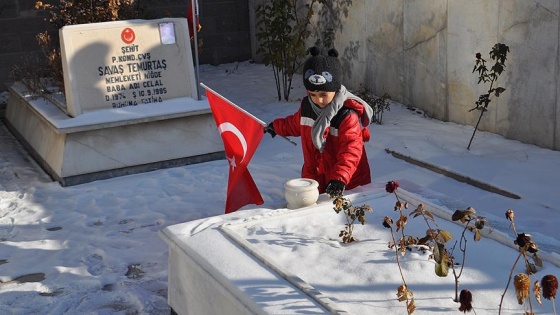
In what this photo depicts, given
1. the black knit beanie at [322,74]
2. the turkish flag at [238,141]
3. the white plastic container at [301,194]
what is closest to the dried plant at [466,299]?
the white plastic container at [301,194]

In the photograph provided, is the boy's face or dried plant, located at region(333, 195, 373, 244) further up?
the boy's face

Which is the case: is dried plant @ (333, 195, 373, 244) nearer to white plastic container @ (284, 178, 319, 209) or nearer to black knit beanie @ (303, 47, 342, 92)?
white plastic container @ (284, 178, 319, 209)

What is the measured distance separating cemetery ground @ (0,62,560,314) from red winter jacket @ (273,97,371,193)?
243 mm

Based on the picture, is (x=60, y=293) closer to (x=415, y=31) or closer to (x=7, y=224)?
(x=7, y=224)

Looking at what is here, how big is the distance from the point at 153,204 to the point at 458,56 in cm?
353

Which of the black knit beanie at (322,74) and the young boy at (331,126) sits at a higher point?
the black knit beanie at (322,74)

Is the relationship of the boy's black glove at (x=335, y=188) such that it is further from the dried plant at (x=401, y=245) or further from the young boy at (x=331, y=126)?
the dried plant at (x=401, y=245)

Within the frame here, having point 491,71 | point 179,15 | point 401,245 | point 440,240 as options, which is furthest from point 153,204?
point 179,15

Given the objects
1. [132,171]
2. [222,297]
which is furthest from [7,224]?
[222,297]

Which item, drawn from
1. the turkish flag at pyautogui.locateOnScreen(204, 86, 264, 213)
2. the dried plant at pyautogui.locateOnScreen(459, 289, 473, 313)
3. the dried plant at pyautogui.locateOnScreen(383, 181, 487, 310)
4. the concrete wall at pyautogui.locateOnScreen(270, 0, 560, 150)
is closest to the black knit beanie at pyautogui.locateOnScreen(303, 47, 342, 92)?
the turkish flag at pyautogui.locateOnScreen(204, 86, 264, 213)

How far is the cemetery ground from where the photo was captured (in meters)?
5.20

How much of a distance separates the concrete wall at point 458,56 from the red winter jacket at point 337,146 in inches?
108

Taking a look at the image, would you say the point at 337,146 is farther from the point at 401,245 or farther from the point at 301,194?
the point at 401,245

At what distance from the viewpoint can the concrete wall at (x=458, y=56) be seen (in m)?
7.43
